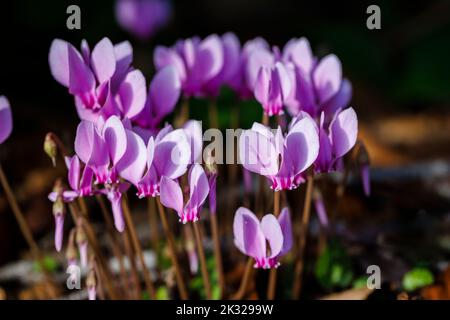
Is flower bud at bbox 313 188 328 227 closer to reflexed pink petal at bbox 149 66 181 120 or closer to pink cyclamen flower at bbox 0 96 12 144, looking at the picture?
reflexed pink petal at bbox 149 66 181 120

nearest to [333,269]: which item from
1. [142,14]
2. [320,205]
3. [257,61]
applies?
[320,205]

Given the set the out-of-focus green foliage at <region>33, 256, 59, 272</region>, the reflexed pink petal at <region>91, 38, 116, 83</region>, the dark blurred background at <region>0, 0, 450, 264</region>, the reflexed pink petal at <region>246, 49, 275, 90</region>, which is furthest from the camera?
the dark blurred background at <region>0, 0, 450, 264</region>

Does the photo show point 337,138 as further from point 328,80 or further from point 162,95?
point 162,95

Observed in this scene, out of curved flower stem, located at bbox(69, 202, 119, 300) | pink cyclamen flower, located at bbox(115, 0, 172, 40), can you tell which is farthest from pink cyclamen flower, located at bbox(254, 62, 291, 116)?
pink cyclamen flower, located at bbox(115, 0, 172, 40)

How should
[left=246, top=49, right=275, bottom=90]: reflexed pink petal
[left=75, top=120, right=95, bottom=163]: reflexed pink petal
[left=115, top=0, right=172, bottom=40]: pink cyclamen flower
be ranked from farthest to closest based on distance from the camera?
[left=115, top=0, right=172, bottom=40]: pink cyclamen flower < [left=246, top=49, right=275, bottom=90]: reflexed pink petal < [left=75, top=120, right=95, bottom=163]: reflexed pink petal
